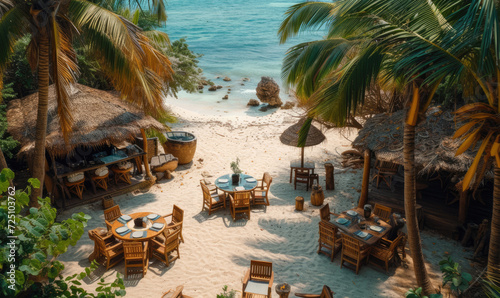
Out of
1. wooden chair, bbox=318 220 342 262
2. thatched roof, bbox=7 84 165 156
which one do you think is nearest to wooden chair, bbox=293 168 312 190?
wooden chair, bbox=318 220 342 262

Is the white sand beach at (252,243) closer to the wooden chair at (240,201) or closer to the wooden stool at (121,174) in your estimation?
the wooden chair at (240,201)

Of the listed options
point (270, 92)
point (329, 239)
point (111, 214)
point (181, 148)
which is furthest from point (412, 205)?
point (270, 92)

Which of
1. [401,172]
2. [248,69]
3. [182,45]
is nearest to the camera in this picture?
[401,172]

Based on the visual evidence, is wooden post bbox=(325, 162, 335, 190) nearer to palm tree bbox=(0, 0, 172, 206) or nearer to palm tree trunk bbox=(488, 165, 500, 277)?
palm tree trunk bbox=(488, 165, 500, 277)

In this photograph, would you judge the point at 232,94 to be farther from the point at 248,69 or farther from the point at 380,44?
the point at 380,44

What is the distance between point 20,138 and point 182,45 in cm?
1132

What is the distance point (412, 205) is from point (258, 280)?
Answer: 3.35 m

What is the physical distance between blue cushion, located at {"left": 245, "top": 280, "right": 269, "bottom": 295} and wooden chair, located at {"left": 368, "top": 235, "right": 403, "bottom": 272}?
278 cm

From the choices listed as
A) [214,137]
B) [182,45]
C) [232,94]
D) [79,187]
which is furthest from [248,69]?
[79,187]

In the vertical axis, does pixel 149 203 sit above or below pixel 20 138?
below

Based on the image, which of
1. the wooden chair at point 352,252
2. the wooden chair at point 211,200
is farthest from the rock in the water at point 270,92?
the wooden chair at point 352,252

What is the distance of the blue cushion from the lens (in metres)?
6.55

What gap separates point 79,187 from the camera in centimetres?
1038

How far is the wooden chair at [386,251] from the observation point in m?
7.57
